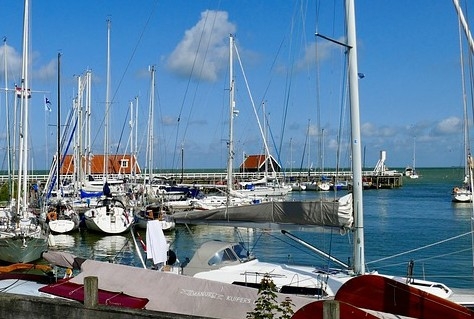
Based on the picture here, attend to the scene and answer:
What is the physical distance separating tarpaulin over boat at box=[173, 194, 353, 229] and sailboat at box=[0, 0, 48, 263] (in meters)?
15.6

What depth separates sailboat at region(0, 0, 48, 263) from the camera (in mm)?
32656

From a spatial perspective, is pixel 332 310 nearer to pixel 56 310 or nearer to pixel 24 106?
pixel 56 310

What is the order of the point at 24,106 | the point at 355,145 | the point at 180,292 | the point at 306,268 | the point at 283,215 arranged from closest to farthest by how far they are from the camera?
1. the point at 180,292
2. the point at 355,145
3. the point at 306,268
4. the point at 283,215
5. the point at 24,106

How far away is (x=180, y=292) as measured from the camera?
1504cm

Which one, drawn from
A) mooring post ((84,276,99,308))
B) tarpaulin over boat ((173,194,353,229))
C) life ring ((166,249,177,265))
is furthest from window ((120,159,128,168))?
mooring post ((84,276,99,308))

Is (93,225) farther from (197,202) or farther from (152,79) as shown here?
(152,79)

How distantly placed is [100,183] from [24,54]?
40191mm

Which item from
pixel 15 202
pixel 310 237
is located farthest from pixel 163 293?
pixel 310 237

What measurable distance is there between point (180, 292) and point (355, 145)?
615 cm

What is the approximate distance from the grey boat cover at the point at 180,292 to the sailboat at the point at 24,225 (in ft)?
57.9

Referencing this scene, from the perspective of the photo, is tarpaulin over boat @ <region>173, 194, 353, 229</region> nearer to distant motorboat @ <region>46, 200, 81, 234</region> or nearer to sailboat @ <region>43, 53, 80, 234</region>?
sailboat @ <region>43, 53, 80, 234</region>

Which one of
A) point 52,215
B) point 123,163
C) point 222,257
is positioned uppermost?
point 123,163

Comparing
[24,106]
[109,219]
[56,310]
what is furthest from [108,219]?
[56,310]

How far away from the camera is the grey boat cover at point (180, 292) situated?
14.2 metres
